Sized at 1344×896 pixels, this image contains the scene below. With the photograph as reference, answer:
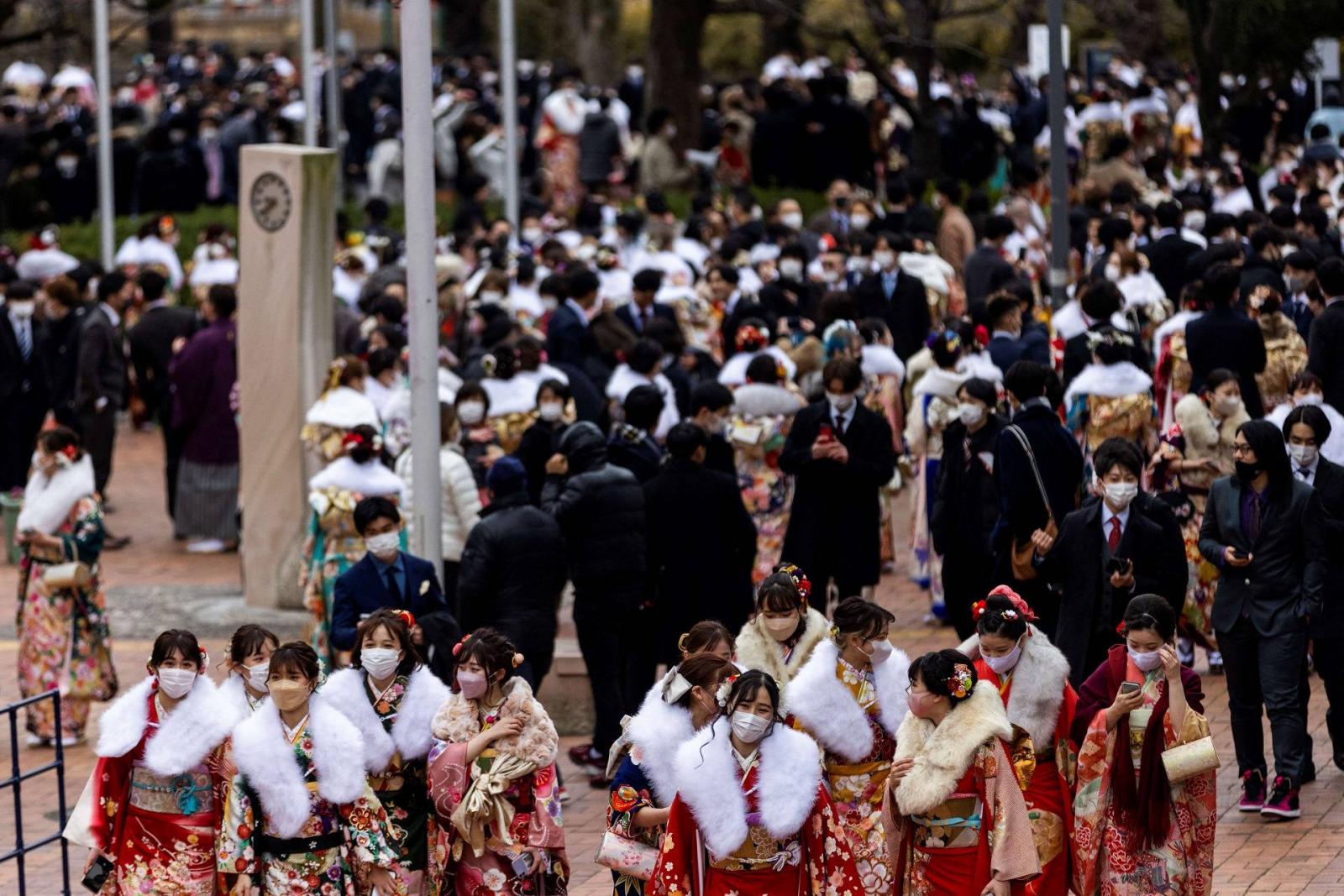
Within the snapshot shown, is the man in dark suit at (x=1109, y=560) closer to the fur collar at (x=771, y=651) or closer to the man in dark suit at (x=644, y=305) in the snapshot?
the fur collar at (x=771, y=651)

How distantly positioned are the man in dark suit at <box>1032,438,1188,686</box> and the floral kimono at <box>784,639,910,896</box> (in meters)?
1.74

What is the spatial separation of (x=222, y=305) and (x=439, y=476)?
20.0 ft

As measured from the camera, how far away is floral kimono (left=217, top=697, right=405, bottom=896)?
25.9 feet

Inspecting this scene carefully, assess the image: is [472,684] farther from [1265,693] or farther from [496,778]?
[1265,693]

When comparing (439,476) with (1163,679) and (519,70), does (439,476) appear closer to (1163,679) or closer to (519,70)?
(1163,679)

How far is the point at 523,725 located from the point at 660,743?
26.5 inches

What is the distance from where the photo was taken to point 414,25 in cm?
1125

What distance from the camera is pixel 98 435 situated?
17.2 meters

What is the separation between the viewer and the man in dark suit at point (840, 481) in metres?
12.3

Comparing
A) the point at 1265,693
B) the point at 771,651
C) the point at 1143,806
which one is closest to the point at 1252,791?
the point at 1265,693

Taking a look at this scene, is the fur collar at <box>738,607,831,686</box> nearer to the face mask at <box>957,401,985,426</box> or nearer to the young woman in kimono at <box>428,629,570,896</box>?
the young woman in kimono at <box>428,629,570,896</box>

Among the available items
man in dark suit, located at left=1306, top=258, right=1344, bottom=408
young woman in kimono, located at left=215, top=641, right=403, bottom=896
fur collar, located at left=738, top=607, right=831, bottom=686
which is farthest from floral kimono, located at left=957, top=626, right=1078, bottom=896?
man in dark suit, located at left=1306, top=258, right=1344, bottom=408

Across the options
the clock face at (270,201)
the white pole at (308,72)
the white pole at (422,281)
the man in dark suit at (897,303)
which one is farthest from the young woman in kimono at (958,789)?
the white pole at (308,72)

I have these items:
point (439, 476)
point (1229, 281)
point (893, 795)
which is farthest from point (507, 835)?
point (1229, 281)
